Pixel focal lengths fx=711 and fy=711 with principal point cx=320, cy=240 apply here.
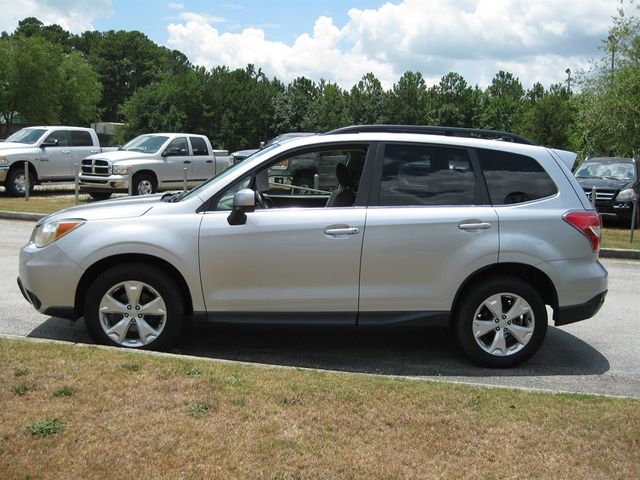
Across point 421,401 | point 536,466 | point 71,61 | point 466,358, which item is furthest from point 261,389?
point 71,61

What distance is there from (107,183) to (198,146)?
10.8ft

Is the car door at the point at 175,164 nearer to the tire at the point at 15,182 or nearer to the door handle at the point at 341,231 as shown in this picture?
the tire at the point at 15,182

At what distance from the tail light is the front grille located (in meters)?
14.3

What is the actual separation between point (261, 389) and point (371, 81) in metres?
73.8

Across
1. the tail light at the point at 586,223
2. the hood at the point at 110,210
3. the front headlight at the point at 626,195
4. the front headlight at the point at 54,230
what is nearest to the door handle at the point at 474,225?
the tail light at the point at 586,223

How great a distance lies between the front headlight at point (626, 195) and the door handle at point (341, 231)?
39.8 feet

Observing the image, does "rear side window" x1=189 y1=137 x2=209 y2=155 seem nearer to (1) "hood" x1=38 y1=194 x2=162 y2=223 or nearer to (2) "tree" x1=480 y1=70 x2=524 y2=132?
(1) "hood" x1=38 y1=194 x2=162 y2=223

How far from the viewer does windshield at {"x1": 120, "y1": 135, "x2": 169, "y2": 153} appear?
1922 centimetres

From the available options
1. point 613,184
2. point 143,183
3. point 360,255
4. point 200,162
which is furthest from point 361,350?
point 200,162

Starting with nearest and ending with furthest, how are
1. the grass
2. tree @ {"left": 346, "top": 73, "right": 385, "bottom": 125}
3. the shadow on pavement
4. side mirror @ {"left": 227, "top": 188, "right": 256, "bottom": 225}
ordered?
the grass, side mirror @ {"left": 227, "top": 188, "right": 256, "bottom": 225}, the shadow on pavement, tree @ {"left": 346, "top": 73, "right": 385, "bottom": 125}

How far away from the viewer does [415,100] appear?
2945 inches

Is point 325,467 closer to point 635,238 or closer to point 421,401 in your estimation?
point 421,401

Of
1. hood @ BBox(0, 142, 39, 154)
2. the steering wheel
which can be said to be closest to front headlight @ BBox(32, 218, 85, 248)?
the steering wheel

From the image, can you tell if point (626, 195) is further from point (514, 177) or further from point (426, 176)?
point (426, 176)
